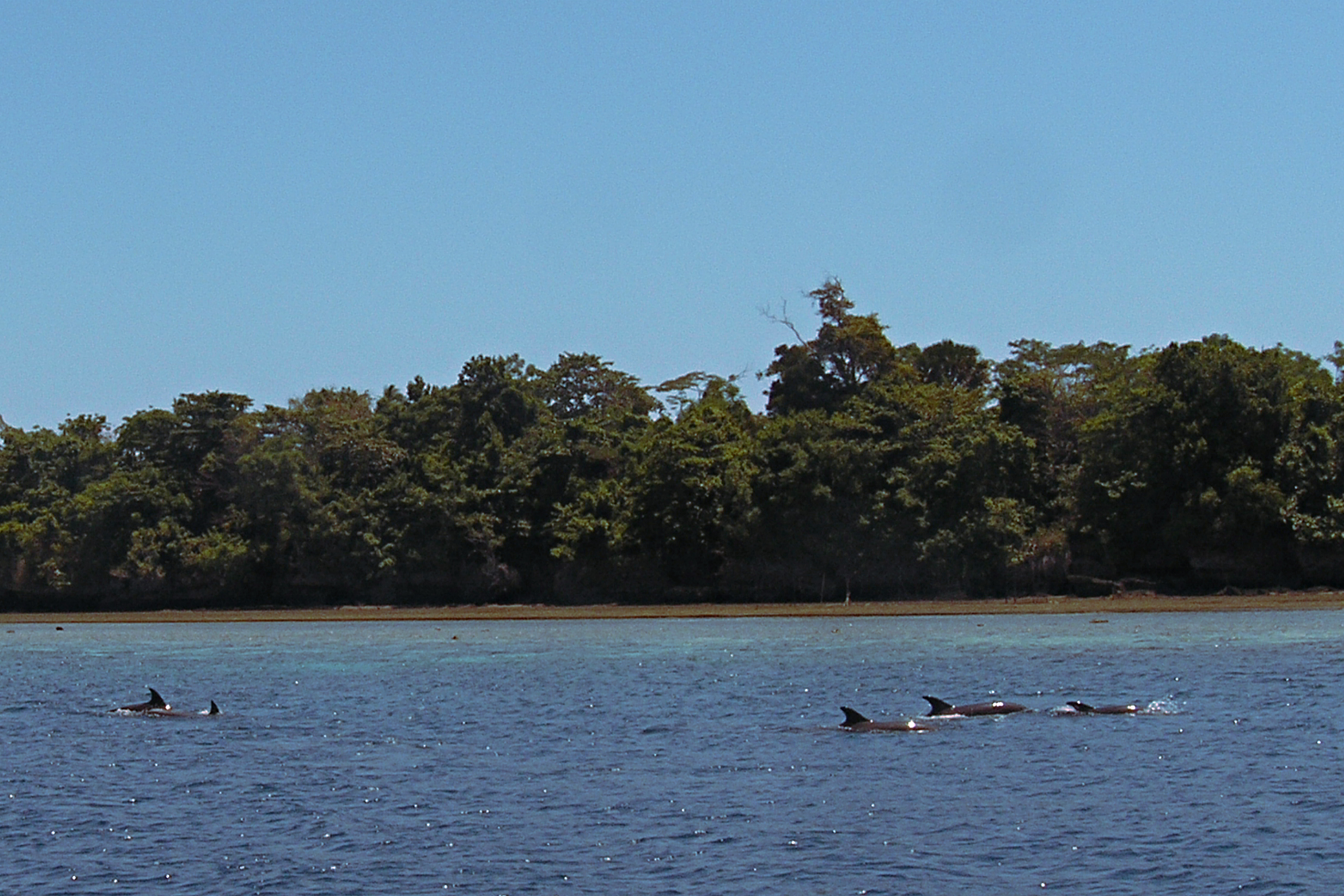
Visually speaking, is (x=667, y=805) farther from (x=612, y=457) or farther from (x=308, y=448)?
(x=308, y=448)

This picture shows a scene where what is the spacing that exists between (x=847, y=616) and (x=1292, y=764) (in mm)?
49634

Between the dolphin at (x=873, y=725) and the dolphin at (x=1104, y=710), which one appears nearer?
the dolphin at (x=873, y=725)

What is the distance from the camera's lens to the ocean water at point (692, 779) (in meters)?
17.8

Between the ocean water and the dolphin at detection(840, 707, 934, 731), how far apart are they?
0.31 m

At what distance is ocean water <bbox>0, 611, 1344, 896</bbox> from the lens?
17.8 meters

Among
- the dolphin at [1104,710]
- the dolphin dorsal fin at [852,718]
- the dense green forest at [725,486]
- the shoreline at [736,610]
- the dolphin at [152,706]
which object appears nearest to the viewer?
the dolphin dorsal fin at [852,718]

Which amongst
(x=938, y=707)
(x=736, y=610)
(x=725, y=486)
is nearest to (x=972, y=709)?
(x=938, y=707)

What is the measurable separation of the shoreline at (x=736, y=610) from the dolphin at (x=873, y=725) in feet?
132

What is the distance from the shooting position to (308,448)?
98.1 m

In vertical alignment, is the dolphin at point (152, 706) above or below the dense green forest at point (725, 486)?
below

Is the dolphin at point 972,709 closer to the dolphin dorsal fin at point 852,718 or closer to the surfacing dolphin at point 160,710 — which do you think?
the dolphin dorsal fin at point 852,718

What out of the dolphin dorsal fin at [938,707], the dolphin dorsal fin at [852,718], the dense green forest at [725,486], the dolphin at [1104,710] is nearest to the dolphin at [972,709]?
the dolphin dorsal fin at [938,707]

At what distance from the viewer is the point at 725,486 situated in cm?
8500

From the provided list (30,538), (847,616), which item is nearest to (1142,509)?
(847,616)
